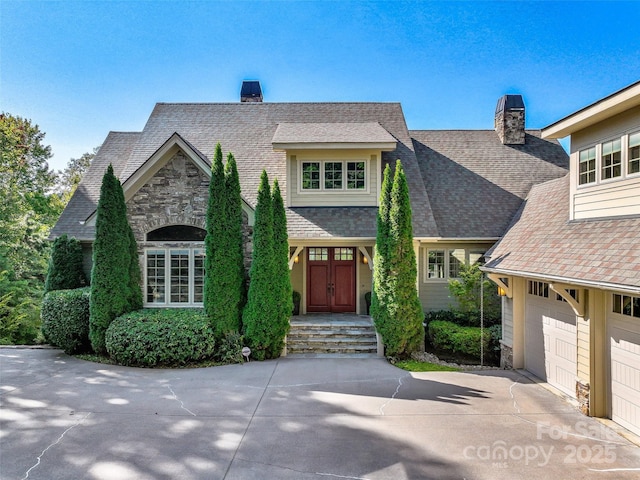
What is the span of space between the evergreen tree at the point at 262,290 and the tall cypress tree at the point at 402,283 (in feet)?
9.41

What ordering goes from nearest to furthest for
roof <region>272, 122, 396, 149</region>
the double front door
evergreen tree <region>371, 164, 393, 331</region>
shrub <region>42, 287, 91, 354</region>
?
1. evergreen tree <region>371, 164, 393, 331</region>
2. shrub <region>42, 287, 91, 354</region>
3. roof <region>272, 122, 396, 149</region>
4. the double front door

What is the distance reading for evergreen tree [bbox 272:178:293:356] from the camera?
9227 mm

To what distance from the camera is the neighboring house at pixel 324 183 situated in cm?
999

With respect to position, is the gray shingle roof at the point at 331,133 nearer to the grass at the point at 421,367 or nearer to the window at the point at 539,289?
the window at the point at 539,289

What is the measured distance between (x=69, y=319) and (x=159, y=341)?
280 cm

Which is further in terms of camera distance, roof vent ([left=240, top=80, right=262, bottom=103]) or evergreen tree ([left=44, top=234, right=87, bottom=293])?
roof vent ([left=240, top=80, right=262, bottom=103])

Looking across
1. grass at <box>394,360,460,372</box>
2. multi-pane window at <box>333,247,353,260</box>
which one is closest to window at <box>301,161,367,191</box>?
multi-pane window at <box>333,247,353,260</box>

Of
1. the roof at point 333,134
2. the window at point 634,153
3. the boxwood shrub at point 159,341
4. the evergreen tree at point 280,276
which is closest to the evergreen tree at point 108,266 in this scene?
the boxwood shrub at point 159,341

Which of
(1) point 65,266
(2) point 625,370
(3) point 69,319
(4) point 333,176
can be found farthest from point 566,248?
(1) point 65,266

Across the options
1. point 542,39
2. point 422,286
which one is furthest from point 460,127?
point 422,286

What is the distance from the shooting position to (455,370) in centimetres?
845

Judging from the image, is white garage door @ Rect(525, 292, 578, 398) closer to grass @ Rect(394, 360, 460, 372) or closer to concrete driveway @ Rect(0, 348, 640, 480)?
concrete driveway @ Rect(0, 348, 640, 480)

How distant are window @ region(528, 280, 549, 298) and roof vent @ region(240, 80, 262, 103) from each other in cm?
1269

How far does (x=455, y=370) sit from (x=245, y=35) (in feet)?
37.6
